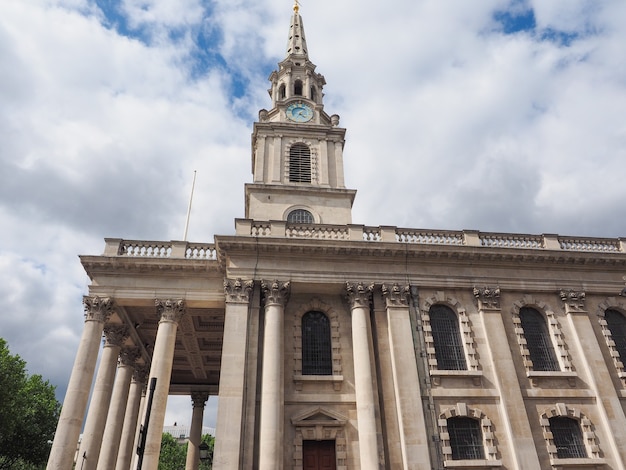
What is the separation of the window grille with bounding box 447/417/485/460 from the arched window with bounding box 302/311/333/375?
571 centimetres

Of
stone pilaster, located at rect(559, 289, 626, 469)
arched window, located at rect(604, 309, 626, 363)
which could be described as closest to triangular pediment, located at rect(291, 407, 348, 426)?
stone pilaster, located at rect(559, 289, 626, 469)

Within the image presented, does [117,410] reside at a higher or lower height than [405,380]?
higher

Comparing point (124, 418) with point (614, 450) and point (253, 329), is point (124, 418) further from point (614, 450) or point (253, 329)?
point (614, 450)

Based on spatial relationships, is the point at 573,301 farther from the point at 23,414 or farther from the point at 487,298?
the point at 23,414

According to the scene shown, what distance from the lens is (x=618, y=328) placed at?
→ 22.6 meters

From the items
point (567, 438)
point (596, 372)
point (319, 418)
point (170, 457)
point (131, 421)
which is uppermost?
point (170, 457)

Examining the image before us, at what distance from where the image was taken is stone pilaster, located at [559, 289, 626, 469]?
1889cm

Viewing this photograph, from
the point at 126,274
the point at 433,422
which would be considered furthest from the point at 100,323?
the point at 433,422

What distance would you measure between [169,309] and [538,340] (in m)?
17.9

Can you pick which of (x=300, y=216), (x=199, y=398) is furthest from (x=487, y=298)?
(x=199, y=398)

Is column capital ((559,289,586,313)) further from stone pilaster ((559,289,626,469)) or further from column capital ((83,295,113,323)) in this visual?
column capital ((83,295,113,323))

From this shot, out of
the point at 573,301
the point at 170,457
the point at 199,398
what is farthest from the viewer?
the point at 170,457

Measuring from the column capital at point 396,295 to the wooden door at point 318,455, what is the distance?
6.68 metres

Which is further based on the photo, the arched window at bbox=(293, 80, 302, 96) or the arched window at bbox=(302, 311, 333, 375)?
the arched window at bbox=(293, 80, 302, 96)
